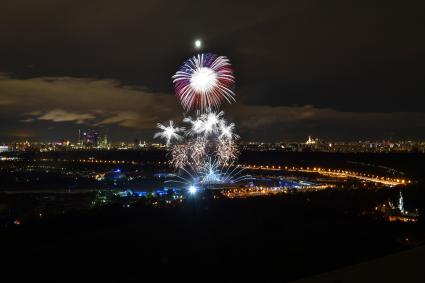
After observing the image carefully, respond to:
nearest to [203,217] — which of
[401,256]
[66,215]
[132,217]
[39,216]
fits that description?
[132,217]

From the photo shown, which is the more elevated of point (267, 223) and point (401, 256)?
point (401, 256)

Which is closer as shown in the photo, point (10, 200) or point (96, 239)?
point (96, 239)

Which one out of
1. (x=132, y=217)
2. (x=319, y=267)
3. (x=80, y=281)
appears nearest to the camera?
(x=319, y=267)

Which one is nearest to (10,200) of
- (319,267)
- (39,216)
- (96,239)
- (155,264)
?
(39,216)

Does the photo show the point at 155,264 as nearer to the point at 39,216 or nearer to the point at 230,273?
the point at 230,273

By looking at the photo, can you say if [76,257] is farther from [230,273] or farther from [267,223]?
[267,223]

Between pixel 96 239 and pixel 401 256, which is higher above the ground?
pixel 401 256

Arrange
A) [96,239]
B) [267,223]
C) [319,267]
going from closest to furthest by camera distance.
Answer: [319,267], [96,239], [267,223]

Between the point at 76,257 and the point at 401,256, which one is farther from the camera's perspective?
the point at 76,257

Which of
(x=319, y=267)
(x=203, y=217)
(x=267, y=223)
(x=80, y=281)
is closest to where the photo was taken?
(x=319, y=267)
